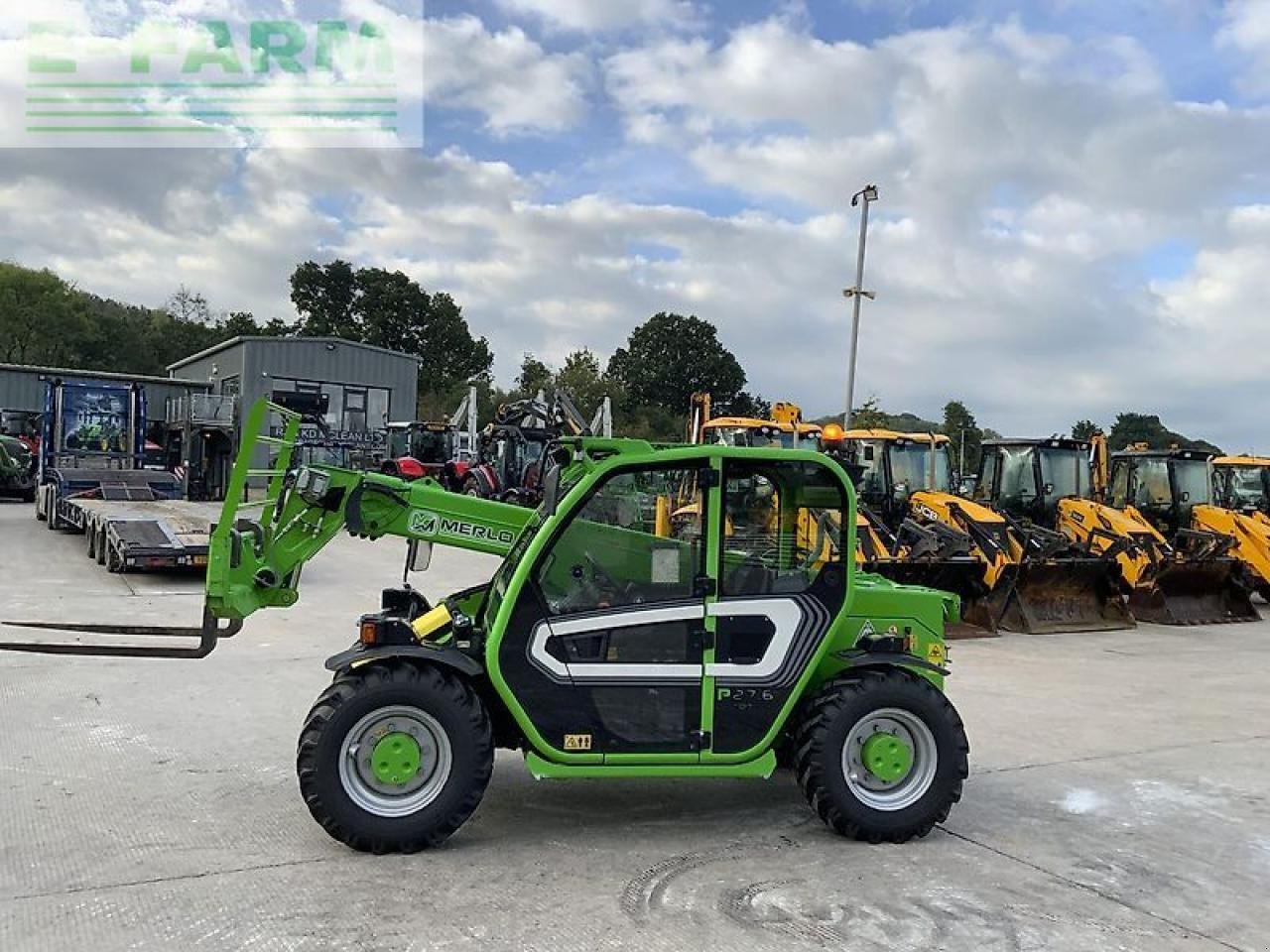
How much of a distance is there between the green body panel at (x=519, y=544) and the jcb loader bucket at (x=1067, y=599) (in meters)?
7.32

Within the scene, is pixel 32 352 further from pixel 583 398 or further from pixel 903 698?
pixel 903 698

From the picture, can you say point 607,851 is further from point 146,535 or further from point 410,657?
point 146,535

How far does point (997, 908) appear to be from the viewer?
4.24m

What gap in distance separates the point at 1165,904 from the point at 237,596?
4.34 m

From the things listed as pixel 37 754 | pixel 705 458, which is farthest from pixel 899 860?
pixel 37 754

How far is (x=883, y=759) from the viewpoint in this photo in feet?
16.3

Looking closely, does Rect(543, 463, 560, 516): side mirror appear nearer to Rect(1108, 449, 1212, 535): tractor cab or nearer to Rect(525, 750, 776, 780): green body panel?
Rect(525, 750, 776, 780): green body panel

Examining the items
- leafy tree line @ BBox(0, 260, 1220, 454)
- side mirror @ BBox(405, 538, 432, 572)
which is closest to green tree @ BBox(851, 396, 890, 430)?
leafy tree line @ BBox(0, 260, 1220, 454)

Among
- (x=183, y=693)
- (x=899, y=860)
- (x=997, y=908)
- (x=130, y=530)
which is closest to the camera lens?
(x=997, y=908)

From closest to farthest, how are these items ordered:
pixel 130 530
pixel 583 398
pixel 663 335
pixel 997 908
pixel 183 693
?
pixel 997 908 < pixel 183 693 < pixel 130 530 < pixel 583 398 < pixel 663 335

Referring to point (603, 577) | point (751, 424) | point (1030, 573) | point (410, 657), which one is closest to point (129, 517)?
point (751, 424)

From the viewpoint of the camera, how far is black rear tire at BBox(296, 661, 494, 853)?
448cm

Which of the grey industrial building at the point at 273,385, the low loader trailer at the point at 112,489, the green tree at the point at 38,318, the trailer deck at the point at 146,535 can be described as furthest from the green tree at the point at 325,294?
the trailer deck at the point at 146,535

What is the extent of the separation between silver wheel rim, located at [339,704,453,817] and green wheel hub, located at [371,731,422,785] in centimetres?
2
